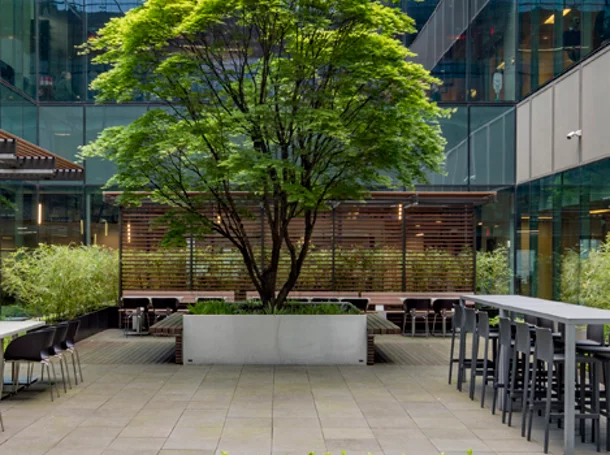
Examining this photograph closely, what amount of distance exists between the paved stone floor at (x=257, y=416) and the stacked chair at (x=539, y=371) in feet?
0.88

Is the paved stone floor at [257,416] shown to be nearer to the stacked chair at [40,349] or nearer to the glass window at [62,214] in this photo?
the stacked chair at [40,349]

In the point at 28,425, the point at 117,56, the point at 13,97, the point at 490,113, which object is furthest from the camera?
the point at 490,113

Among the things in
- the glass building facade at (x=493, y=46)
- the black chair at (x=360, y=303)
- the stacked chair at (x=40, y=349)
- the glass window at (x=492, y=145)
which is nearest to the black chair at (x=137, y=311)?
the black chair at (x=360, y=303)

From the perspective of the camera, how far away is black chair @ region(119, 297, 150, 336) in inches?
621

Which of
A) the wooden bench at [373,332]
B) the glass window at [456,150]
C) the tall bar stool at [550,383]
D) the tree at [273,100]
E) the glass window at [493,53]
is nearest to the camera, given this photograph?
the tall bar stool at [550,383]

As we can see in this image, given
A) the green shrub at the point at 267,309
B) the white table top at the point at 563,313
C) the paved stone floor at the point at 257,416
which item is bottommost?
the paved stone floor at the point at 257,416

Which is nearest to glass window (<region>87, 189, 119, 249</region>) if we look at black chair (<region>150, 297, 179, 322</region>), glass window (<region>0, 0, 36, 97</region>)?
glass window (<region>0, 0, 36, 97</region>)

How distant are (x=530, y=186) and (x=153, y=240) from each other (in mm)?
9685

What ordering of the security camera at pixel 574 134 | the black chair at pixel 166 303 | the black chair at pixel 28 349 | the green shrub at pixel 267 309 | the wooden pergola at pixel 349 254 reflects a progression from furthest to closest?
the wooden pergola at pixel 349 254 → the black chair at pixel 166 303 → the security camera at pixel 574 134 → the green shrub at pixel 267 309 → the black chair at pixel 28 349

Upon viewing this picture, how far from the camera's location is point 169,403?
8.92 metres

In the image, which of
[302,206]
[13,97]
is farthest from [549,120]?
[13,97]

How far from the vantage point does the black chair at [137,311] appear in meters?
15.8

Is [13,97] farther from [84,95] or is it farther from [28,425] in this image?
[28,425]

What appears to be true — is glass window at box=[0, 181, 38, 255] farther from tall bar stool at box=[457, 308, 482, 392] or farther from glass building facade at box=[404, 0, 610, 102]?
glass building facade at box=[404, 0, 610, 102]
